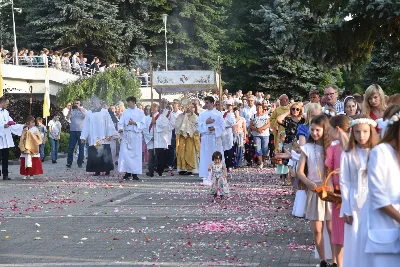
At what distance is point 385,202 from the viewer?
5961mm

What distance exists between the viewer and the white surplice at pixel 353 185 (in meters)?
7.50

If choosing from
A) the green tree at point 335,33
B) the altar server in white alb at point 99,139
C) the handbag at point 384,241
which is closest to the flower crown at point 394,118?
the handbag at point 384,241

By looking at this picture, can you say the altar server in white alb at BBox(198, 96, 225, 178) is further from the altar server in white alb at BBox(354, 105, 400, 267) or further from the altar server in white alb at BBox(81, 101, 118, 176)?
the altar server in white alb at BBox(354, 105, 400, 267)

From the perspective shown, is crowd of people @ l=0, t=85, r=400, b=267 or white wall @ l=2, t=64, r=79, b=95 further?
white wall @ l=2, t=64, r=79, b=95

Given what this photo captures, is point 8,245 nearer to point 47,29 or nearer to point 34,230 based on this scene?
point 34,230

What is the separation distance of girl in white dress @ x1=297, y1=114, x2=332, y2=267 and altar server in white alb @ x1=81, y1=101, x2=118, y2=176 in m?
15.3

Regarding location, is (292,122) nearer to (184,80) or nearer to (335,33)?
(335,33)

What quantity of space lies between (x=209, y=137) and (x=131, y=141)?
2.37 m

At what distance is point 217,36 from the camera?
7719 centimetres

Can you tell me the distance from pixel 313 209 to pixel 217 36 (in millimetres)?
68032

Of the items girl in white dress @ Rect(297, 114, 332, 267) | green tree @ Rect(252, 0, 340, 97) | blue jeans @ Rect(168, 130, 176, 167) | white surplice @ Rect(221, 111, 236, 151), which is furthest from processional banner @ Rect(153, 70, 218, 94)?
green tree @ Rect(252, 0, 340, 97)

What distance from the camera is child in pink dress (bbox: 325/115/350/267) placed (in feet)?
28.7

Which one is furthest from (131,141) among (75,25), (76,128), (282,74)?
(75,25)

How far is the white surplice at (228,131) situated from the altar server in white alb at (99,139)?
2.73 m
